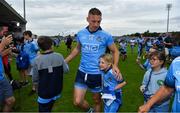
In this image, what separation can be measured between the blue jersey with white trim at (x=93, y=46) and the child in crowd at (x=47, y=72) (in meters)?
0.54

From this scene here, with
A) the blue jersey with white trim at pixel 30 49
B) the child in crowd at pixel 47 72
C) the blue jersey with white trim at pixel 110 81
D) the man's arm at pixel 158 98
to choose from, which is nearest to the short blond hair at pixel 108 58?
the blue jersey with white trim at pixel 110 81

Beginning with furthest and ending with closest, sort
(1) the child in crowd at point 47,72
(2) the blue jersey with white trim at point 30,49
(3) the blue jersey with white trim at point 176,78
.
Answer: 1. (2) the blue jersey with white trim at point 30,49
2. (1) the child in crowd at point 47,72
3. (3) the blue jersey with white trim at point 176,78

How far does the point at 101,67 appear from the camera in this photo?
5969 mm

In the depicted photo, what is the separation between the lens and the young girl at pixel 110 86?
231 inches

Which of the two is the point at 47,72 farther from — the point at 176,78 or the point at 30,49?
the point at 30,49

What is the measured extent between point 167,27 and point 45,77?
8570 cm

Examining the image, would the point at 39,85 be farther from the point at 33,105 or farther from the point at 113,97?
the point at 33,105

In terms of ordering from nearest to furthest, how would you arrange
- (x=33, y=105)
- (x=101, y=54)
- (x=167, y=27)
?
A: (x=101, y=54) → (x=33, y=105) → (x=167, y=27)

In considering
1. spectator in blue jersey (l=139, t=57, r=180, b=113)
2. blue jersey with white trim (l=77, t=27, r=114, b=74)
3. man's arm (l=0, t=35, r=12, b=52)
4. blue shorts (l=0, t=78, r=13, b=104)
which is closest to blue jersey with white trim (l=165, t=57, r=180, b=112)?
spectator in blue jersey (l=139, t=57, r=180, b=113)

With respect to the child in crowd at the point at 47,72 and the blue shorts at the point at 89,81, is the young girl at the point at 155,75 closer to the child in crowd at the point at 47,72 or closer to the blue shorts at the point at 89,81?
the blue shorts at the point at 89,81

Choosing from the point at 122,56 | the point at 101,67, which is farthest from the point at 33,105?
the point at 122,56

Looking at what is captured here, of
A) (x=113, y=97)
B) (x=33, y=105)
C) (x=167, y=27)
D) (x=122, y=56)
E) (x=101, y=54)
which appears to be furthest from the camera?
(x=167, y=27)

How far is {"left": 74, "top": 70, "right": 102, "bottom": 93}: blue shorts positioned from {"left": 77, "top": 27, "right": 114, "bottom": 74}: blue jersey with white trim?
0.07m

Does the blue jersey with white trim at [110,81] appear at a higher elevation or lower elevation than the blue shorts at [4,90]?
higher
